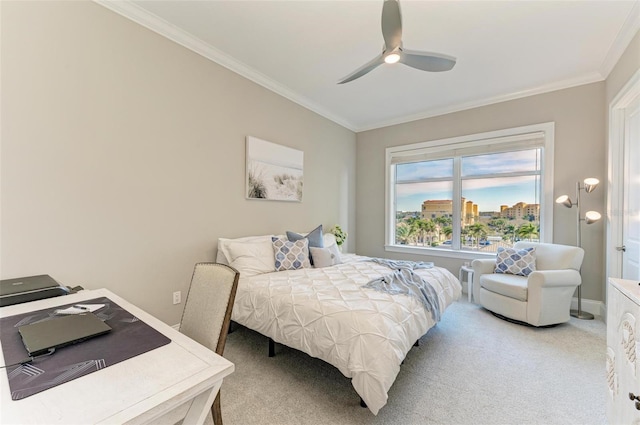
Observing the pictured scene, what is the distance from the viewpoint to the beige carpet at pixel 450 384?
1612mm

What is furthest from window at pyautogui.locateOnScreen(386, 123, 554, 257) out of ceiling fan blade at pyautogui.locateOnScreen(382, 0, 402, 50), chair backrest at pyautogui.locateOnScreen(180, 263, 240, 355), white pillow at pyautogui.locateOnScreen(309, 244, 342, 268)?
chair backrest at pyautogui.locateOnScreen(180, 263, 240, 355)

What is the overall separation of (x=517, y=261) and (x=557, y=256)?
0.41 metres

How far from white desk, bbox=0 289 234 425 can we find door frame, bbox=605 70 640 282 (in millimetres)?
4003

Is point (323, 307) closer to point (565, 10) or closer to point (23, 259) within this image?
point (23, 259)

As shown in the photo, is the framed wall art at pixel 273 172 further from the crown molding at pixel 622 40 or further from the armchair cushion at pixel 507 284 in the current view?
the crown molding at pixel 622 40

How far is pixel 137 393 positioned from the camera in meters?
0.71

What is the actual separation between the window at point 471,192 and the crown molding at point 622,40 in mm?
733

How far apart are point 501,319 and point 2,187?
15.0 feet

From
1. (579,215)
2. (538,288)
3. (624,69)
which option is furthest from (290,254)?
(624,69)

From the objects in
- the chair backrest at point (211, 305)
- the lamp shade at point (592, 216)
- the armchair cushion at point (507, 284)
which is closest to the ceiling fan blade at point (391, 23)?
the chair backrest at point (211, 305)

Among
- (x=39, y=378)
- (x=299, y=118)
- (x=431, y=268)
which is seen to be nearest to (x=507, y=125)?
(x=431, y=268)

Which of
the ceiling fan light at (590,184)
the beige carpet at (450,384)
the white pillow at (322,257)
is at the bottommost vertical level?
the beige carpet at (450,384)

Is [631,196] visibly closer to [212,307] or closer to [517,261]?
[517,261]

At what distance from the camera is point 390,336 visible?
5.21 feet
